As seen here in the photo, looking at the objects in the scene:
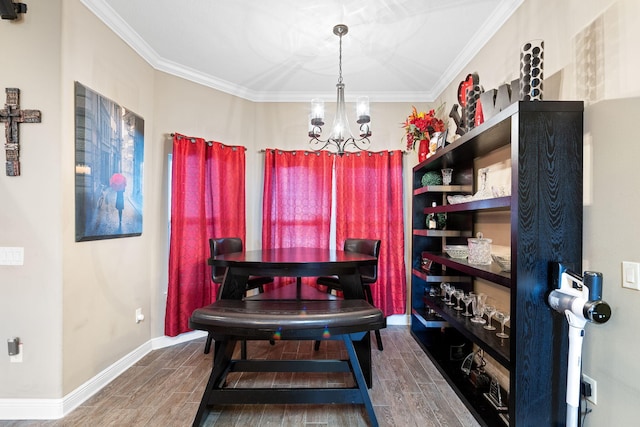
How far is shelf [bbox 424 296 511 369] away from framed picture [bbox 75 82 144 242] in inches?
105

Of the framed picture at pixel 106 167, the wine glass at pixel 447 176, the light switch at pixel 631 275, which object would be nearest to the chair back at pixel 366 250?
the wine glass at pixel 447 176

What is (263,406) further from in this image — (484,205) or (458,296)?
(484,205)

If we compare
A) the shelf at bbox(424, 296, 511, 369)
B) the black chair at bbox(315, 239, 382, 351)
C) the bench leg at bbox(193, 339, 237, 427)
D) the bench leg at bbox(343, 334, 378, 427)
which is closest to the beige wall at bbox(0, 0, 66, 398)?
the bench leg at bbox(193, 339, 237, 427)

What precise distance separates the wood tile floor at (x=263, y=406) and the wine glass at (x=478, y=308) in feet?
1.84

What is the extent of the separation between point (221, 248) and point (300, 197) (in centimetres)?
112

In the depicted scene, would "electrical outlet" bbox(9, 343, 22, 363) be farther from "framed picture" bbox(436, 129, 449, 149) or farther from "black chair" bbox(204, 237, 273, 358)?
"framed picture" bbox(436, 129, 449, 149)

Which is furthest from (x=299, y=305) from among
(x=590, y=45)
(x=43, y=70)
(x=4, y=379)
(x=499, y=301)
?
(x=43, y=70)

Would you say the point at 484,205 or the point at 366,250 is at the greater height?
the point at 484,205

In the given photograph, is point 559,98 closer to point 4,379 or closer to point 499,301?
point 499,301

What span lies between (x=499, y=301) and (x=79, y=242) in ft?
9.88

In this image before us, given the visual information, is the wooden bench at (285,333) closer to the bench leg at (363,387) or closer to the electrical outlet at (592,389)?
the bench leg at (363,387)

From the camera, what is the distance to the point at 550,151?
142 centimetres

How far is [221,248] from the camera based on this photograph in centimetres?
276

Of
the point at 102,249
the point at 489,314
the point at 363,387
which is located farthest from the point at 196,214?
the point at 489,314
